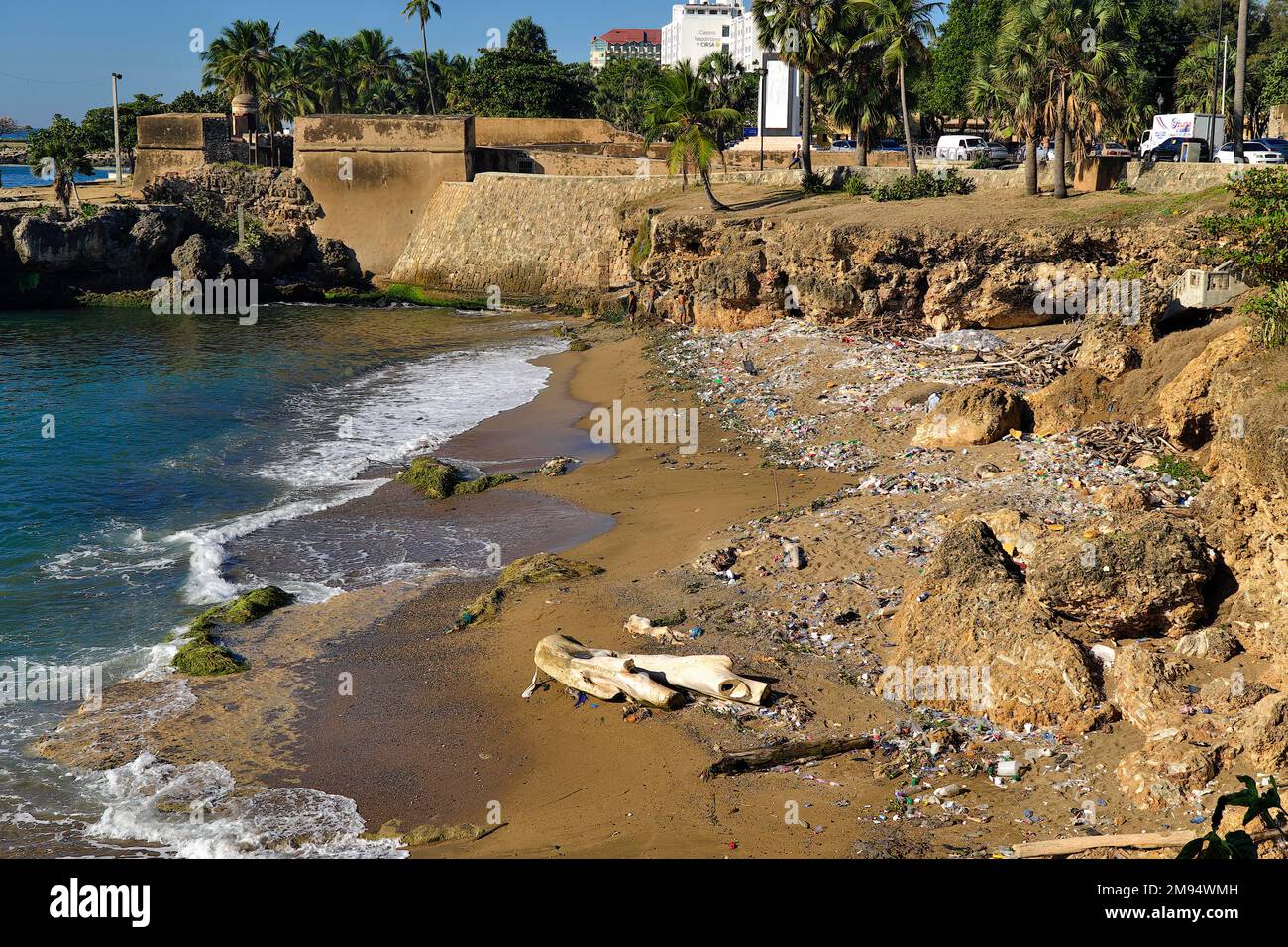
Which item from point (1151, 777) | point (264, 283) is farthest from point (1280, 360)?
point (264, 283)

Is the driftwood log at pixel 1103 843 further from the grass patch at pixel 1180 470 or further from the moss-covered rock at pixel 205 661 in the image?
the moss-covered rock at pixel 205 661

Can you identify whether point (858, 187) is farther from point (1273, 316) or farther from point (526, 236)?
point (1273, 316)

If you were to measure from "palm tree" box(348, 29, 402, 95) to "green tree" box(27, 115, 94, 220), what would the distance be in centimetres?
1544

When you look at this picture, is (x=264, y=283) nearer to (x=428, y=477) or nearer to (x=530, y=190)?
(x=530, y=190)

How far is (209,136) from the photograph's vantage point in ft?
163

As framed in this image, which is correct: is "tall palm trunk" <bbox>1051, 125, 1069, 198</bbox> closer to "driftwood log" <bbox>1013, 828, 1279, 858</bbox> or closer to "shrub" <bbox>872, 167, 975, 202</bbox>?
"shrub" <bbox>872, 167, 975, 202</bbox>

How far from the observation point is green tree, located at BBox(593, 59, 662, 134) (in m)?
69.2

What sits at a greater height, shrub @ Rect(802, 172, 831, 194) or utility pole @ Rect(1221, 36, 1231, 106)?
utility pole @ Rect(1221, 36, 1231, 106)

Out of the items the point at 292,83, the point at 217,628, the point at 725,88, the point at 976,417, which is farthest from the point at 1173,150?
the point at 292,83

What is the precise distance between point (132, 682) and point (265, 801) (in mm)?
3729

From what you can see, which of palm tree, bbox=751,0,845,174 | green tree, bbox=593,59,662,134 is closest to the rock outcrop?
palm tree, bbox=751,0,845,174

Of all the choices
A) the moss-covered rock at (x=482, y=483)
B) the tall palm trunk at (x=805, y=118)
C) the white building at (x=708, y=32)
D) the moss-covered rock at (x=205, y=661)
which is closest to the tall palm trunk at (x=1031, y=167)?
the tall palm trunk at (x=805, y=118)

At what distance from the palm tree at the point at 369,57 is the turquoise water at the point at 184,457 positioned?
80.0 feet

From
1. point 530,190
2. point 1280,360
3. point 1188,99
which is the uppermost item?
point 1188,99
